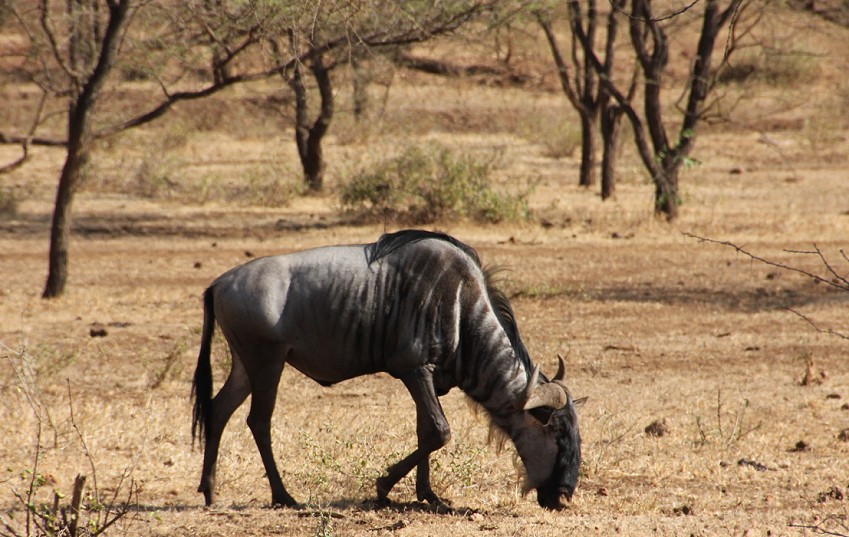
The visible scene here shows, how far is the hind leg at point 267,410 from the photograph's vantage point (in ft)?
16.9

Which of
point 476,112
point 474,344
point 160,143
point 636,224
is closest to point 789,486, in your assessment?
point 474,344

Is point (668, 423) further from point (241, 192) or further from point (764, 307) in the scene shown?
point (241, 192)

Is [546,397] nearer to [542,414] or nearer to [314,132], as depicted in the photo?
[542,414]

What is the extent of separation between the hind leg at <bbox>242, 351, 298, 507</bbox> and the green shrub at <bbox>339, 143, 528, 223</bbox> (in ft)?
33.5

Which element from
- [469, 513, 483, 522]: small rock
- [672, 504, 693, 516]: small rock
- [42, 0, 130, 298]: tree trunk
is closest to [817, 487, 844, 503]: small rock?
[672, 504, 693, 516]: small rock

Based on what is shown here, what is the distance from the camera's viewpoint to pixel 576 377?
837 cm

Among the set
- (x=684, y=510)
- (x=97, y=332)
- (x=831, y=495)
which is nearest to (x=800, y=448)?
(x=831, y=495)

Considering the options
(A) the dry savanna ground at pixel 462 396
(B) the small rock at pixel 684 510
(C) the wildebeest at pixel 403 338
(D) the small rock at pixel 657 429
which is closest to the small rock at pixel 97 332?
(A) the dry savanna ground at pixel 462 396

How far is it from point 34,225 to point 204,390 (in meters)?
11.3

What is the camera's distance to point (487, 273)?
5.30m

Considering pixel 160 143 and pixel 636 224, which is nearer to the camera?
pixel 636 224

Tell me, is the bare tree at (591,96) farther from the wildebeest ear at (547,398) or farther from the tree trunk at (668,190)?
the wildebeest ear at (547,398)

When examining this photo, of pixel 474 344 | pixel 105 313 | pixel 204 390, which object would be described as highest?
pixel 474 344

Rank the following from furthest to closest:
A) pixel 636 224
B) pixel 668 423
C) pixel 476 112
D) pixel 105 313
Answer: pixel 476 112 → pixel 636 224 → pixel 105 313 → pixel 668 423
